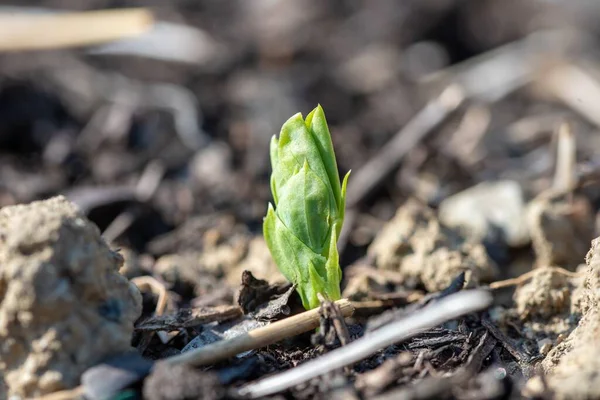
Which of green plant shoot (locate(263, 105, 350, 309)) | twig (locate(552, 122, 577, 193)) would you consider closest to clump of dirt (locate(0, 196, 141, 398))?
green plant shoot (locate(263, 105, 350, 309))

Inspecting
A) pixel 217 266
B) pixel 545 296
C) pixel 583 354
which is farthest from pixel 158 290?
pixel 583 354

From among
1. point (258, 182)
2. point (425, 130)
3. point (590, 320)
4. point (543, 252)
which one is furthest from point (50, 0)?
point (590, 320)

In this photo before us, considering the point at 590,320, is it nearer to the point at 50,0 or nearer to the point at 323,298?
the point at 323,298

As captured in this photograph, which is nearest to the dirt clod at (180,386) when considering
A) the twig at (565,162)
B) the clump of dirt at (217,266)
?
the clump of dirt at (217,266)

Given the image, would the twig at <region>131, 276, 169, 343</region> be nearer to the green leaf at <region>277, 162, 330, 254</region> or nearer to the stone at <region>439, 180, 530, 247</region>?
the green leaf at <region>277, 162, 330, 254</region>

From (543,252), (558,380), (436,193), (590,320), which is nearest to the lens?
(558,380)

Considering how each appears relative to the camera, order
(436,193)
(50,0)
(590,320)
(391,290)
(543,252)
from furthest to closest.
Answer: (50,0) < (436,193) < (543,252) < (391,290) < (590,320)

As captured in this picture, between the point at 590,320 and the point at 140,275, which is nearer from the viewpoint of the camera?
the point at 590,320

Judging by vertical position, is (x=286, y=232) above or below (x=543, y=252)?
above
